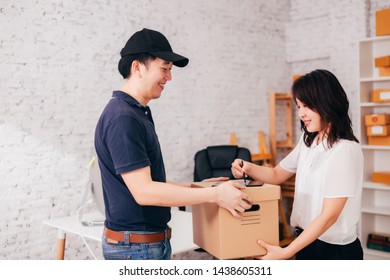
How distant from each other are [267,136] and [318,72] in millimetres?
3850

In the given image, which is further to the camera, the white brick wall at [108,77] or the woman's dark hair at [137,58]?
the white brick wall at [108,77]

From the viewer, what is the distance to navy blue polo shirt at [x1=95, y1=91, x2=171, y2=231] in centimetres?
164

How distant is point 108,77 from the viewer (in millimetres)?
4129

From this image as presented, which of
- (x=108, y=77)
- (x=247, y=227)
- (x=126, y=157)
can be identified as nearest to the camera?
(x=126, y=157)

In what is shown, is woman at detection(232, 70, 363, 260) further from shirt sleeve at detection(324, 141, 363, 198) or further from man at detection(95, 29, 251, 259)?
man at detection(95, 29, 251, 259)

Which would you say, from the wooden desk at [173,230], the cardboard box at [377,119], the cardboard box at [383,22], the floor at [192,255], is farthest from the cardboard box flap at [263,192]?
the cardboard box at [383,22]

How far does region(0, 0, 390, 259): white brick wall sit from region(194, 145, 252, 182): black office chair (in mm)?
174

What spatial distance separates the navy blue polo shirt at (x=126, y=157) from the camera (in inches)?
64.5

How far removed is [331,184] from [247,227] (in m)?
0.38

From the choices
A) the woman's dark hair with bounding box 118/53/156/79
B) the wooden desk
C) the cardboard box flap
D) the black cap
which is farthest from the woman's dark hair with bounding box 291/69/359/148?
the wooden desk

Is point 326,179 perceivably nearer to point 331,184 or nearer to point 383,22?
point 331,184

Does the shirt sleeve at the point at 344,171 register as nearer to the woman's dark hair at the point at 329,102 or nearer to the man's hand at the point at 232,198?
the woman's dark hair at the point at 329,102

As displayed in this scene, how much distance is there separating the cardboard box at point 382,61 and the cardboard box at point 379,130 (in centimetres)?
62

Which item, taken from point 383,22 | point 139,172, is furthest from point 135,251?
point 383,22
